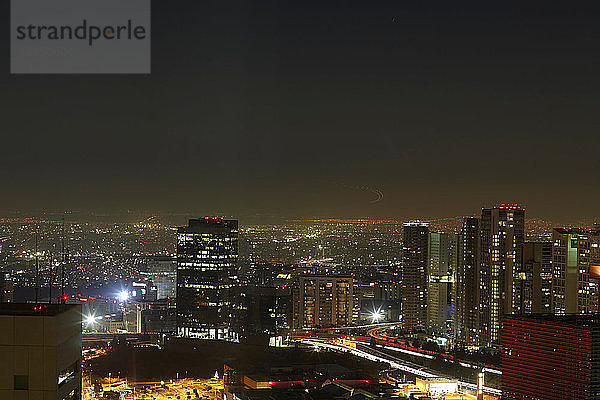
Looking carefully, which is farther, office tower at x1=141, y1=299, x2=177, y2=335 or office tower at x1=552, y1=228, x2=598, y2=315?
office tower at x1=141, y1=299, x2=177, y2=335

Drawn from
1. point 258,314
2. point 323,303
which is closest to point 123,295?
point 258,314

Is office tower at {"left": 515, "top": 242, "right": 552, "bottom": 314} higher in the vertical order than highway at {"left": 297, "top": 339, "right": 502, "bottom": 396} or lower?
higher

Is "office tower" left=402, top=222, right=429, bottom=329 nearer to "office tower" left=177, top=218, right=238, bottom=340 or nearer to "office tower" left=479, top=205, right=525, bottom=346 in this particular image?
"office tower" left=479, top=205, right=525, bottom=346

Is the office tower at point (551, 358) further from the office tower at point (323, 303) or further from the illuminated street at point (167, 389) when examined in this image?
the office tower at point (323, 303)

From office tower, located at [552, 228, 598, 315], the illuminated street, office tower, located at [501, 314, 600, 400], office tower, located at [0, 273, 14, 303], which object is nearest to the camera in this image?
office tower, located at [0, 273, 14, 303]

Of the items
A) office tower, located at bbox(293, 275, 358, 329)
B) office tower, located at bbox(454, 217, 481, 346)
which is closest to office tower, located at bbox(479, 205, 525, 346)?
office tower, located at bbox(454, 217, 481, 346)

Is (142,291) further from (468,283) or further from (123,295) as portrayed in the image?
(468,283)
